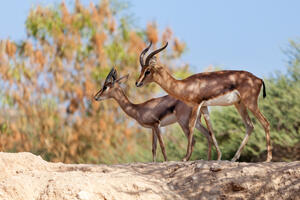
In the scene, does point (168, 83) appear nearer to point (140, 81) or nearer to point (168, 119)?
point (140, 81)

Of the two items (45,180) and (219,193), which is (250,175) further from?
(45,180)

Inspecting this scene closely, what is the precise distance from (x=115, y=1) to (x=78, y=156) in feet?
16.8

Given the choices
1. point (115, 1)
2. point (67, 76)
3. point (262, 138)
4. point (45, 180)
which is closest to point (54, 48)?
point (67, 76)

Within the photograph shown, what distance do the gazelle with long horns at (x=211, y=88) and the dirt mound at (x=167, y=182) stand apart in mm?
1356

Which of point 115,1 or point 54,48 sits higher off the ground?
point 115,1

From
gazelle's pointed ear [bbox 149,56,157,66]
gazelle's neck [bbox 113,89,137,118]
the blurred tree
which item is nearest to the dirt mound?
gazelle's pointed ear [bbox 149,56,157,66]

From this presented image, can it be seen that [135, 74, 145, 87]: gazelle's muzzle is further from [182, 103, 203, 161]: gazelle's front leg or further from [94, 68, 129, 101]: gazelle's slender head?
[94, 68, 129, 101]: gazelle's slender head

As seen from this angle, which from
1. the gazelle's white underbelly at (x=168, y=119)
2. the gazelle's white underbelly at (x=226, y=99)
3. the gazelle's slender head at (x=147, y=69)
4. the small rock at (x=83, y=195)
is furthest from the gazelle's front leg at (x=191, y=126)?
the small rock at (x=83, y=195)

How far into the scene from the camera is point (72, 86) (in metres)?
15.9

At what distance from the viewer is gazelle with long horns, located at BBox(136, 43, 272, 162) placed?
776 centimetres

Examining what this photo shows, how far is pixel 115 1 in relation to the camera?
17.0 metres

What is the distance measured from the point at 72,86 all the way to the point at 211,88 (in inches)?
342

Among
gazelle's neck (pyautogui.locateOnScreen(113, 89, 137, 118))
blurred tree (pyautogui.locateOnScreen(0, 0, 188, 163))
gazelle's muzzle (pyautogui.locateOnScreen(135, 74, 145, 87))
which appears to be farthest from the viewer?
blurred tree (pyautogui.locateOnScreen(0, 0, 188, 163))

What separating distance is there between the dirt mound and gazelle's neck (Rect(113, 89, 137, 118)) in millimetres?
3282
